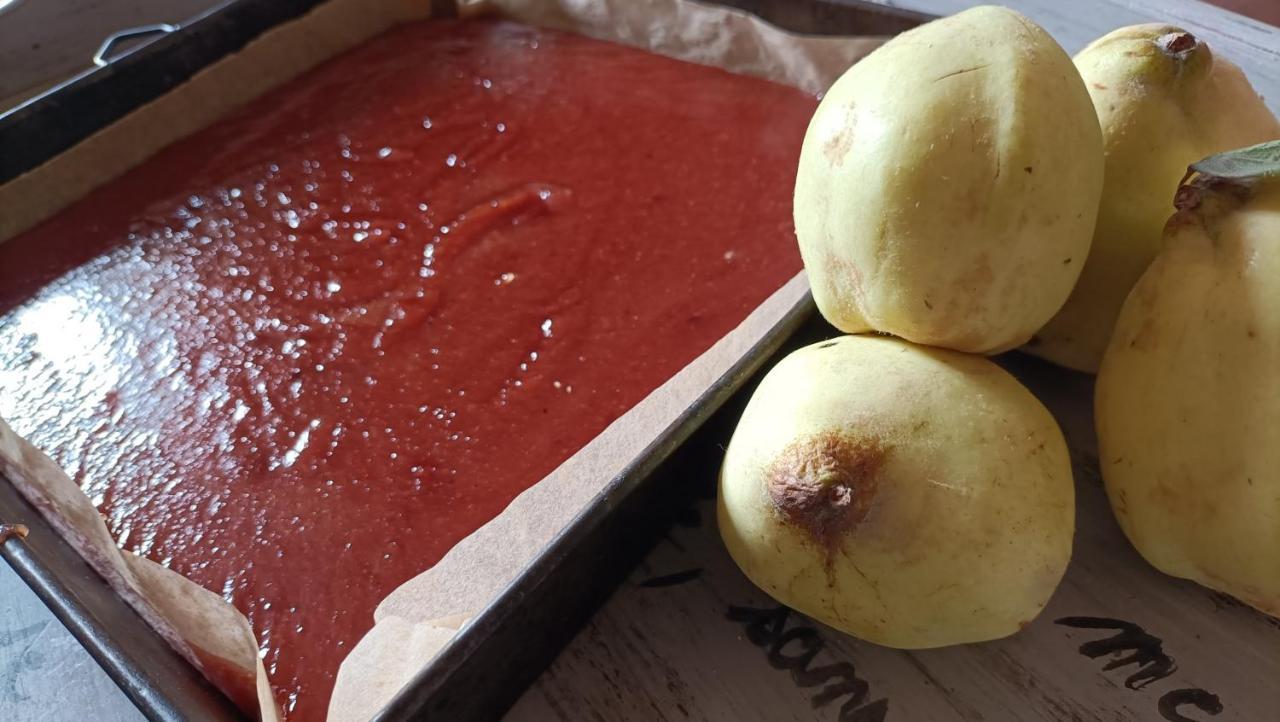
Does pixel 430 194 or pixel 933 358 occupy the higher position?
pixel 933 358

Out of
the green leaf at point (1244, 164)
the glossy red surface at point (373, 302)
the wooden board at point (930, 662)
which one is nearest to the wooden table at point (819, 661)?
the wooden board at point (930, 662)

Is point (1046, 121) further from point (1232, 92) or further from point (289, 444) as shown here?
point (289, 444)

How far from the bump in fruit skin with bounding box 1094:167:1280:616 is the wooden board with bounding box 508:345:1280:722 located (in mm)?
67

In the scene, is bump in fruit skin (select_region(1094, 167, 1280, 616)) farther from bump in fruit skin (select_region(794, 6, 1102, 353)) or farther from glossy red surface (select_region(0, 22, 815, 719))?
glossy red surface (select_region(0, 22, 815, 719))

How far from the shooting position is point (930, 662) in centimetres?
66

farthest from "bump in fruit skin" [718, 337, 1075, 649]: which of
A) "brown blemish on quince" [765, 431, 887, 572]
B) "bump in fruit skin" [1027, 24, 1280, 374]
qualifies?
"bump in fruit skin" [1027, 24, 1280, 374]

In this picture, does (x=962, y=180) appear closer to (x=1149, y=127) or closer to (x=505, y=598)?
(x=1149, y=127)

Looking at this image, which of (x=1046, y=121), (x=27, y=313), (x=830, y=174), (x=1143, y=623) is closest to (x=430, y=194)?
(x=27, y=313)

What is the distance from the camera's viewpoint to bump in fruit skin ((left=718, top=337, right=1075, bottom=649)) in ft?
1.79

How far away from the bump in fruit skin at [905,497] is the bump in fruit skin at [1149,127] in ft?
0.50

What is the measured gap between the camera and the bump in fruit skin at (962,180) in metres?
0.55

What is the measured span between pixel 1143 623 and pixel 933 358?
28cm

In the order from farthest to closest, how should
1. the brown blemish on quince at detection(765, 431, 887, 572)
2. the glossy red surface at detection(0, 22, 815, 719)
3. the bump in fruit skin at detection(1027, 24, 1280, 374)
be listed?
the glossy red surface at detection(0, 22, 815, 719) → the bump in fruit skin at detection(1027, 24, 1280, 374) → the brown blemish on quince at detection(765, 431, 887, 572)

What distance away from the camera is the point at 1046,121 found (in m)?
0.55
